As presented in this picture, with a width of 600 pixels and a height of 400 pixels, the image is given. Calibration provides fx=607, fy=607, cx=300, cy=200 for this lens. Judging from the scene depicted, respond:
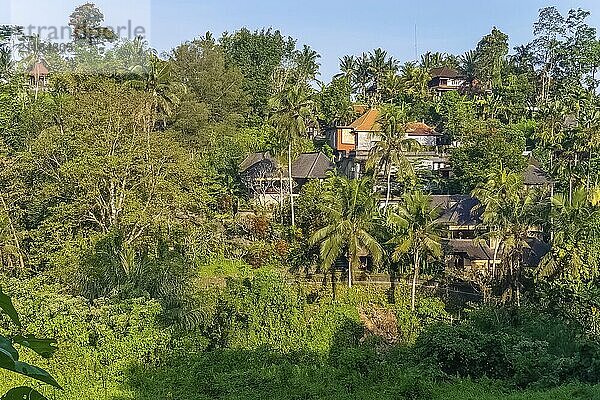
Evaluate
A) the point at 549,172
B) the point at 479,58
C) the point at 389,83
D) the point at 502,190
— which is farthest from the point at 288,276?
the point at 479,58

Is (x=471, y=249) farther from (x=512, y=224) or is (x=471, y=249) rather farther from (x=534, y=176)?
(x=534, y=176)

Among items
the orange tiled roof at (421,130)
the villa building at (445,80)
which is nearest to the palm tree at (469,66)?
the villa building at (445,80)

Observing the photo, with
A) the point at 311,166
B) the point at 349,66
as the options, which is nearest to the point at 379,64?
the point at 349,66

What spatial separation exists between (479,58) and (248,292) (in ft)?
114

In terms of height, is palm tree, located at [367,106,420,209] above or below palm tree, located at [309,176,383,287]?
above

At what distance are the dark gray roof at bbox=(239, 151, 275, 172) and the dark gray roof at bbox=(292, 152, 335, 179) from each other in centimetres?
178

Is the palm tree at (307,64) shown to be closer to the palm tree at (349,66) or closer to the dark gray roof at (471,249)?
the palm tree at (349,66)

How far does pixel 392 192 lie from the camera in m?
26.6

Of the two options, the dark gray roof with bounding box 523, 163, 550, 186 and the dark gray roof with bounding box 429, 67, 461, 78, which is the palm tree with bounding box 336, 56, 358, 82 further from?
the dark gray roof with bounding box 523, 163, 550, 186

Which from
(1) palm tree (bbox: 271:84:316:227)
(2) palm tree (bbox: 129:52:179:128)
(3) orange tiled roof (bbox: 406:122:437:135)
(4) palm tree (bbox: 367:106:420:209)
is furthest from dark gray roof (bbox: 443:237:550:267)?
(3) orange tiled roof (bbox: 406:122:437:135)

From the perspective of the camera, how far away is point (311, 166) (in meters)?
28.7

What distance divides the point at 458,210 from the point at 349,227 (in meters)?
7.06

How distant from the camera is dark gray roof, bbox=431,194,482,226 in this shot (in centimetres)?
2312

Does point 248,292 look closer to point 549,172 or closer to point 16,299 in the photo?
point 16,299
